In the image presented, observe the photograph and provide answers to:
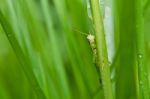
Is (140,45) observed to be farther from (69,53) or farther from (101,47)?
(69,53)

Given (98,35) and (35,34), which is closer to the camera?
(98,35)

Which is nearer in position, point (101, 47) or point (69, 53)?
point (101, 47)

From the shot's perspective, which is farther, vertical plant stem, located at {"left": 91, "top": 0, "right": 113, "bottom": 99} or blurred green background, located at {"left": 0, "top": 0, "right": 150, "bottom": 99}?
blurred green background, located at {"left": 0, "top": 0, "right": 150, "bottom": 99}

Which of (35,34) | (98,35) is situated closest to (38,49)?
(35,34)

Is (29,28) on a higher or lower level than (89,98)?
higher

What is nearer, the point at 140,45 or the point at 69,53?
the point at 140,45

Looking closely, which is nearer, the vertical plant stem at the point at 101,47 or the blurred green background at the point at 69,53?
the vertical plant stem at the point at 101,47

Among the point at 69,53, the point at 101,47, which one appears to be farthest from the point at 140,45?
the point at 69,53

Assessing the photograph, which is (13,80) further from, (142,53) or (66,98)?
(142,53)
